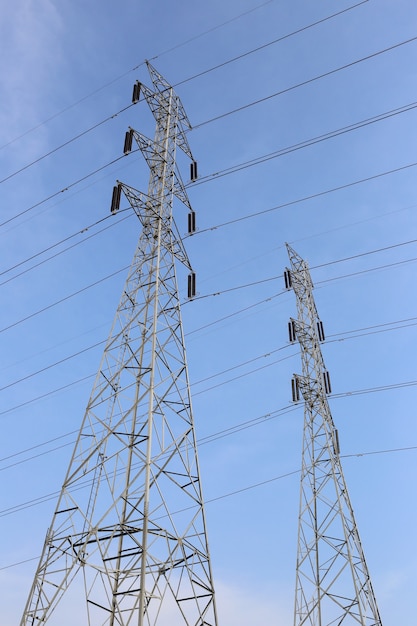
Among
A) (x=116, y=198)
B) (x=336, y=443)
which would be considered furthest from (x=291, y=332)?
(x=116, y=198)

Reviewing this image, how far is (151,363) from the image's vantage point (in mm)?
15719

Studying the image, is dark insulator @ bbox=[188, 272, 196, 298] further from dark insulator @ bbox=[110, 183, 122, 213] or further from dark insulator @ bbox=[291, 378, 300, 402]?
dark insulator @ bbox=[291, 378, 300, 402]

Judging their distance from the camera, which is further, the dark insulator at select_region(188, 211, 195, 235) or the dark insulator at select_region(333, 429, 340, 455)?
the dark insulator at select_region(333, 429, 340, 455)

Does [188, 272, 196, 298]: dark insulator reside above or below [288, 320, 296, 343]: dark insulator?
below

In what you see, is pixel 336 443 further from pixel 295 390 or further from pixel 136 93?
pixel 136 93

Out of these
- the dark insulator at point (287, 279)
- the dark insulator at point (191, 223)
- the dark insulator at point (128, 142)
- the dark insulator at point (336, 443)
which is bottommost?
the dark insulator at point (336, 443)

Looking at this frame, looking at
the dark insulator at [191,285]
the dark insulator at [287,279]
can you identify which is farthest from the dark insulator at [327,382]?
the dark insulator at [191,285]

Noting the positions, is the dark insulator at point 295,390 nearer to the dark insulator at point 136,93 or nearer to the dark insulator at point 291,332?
the dark insulator at point 291,332

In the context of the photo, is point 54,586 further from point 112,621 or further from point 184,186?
point 184,186

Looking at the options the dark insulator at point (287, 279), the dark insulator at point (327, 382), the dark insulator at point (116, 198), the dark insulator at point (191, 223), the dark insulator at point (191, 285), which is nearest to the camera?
the dark insulator at point (116, 198)

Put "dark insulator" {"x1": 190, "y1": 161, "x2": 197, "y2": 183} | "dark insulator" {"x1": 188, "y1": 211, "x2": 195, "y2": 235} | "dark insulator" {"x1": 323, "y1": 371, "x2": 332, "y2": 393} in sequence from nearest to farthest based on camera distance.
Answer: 1. "dark insulator" {"x1": 188, "y1": 211, "x2": 195, "y2": 235}
2. "dark insulator" {"x1": 190, "y1": 161, "x2": 197, "y2": 183}
3. "dark insulator" {"x1": 323, "y1": 371, "x2": 332, "y2": 393}

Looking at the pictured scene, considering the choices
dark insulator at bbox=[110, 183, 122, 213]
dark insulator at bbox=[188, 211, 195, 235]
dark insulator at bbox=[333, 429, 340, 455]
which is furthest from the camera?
dark insulator at bbox=[333, 429, 340, 455]

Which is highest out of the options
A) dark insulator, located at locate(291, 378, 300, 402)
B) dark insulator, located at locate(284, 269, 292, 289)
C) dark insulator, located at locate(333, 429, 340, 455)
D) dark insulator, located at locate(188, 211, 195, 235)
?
dark insulator, located at locate(284, 269, 292, 289)

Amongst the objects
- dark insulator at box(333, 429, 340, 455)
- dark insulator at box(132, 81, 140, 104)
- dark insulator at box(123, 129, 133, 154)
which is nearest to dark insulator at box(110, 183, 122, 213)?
dark insulator at box(123, 129, 133, 154)
